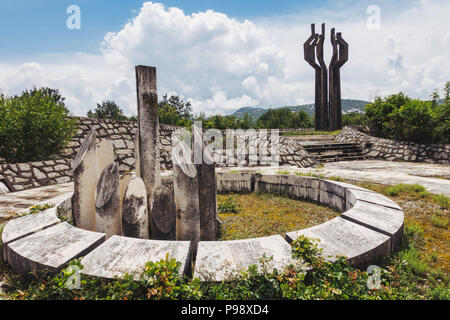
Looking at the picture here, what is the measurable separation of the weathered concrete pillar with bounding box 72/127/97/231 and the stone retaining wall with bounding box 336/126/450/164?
39.2 ft

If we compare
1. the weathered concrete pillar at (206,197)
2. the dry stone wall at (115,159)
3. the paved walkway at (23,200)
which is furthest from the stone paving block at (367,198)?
the dry stone wall at (115,159)

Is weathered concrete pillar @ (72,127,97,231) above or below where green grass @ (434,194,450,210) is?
above

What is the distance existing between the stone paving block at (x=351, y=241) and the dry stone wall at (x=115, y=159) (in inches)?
265

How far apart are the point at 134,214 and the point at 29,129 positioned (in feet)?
19.6

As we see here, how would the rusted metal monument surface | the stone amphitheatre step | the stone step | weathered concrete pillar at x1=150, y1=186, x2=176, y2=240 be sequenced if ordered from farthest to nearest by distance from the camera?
the rusted metal monument surface → the stone amphitheatre step → the stone step → weathered concrete pillar at x1=150, y1=186, x2=176, y2=240

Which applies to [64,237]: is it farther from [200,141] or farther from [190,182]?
[200,141]

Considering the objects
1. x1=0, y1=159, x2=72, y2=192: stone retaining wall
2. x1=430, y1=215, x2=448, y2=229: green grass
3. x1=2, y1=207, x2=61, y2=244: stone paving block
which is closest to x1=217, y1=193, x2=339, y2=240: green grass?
x1=430, y1=215, x2=448, y2=229: green grass

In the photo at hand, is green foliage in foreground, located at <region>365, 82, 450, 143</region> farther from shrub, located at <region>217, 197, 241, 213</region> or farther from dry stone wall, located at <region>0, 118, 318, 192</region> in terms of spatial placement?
shrub, located at <region>217, 197, 241, 213</region>

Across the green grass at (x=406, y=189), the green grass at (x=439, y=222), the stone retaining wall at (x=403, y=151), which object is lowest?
the green grass at (x=439, y=222)

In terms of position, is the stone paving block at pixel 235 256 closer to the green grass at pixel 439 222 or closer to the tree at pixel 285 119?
the green grass at pixel 439 222

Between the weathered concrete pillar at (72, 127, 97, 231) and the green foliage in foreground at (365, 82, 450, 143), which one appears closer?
the weathered concrete pillar at (72, 127, 97, 231)

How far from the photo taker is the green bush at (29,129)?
20.8 ft

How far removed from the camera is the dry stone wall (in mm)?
5996
